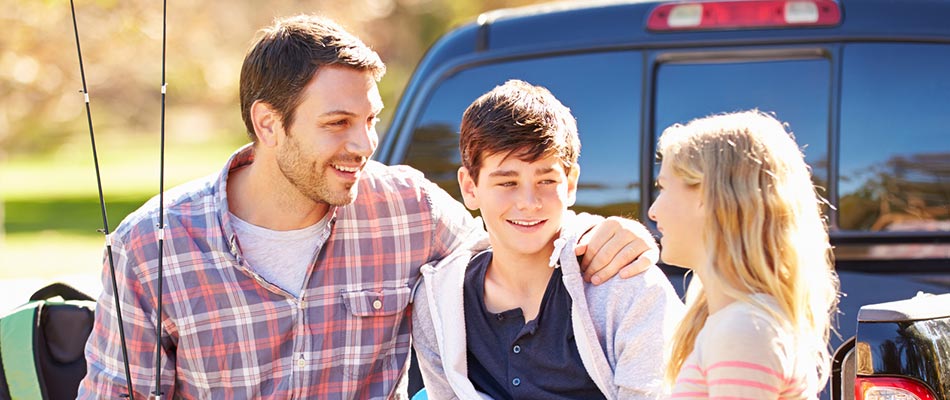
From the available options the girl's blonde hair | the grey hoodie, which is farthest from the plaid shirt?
the girl's blonde hair

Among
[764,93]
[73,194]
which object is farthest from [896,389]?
[73,194]

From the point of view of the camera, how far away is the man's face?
3.20 metres

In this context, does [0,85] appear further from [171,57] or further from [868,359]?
[868,359]

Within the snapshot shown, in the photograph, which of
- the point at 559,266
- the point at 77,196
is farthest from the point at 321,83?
the point at 77,196

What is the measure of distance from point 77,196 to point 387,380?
21.9m

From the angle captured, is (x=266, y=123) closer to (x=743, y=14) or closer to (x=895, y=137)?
(x=743, y=14)

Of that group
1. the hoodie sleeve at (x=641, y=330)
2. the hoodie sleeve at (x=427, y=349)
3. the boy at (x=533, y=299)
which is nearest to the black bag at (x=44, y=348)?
the hoodie sleeve at (x=427, y=349)

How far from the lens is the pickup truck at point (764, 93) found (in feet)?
11.3

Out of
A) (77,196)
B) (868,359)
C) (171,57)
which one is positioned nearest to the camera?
(868,359)

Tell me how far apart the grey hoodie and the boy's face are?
7 cm

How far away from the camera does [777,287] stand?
2.27 m

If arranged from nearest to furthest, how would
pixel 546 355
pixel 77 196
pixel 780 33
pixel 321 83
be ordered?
pixel 546 355 < pixel 321 83 < pixel 780 33 < pixel 77 196

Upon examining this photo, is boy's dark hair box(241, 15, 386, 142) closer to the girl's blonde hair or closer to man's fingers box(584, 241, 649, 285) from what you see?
man's fingers box(584, 241, 649, 285)

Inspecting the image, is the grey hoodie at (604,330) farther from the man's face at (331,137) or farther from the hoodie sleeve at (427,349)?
the man's face at (331,137)
